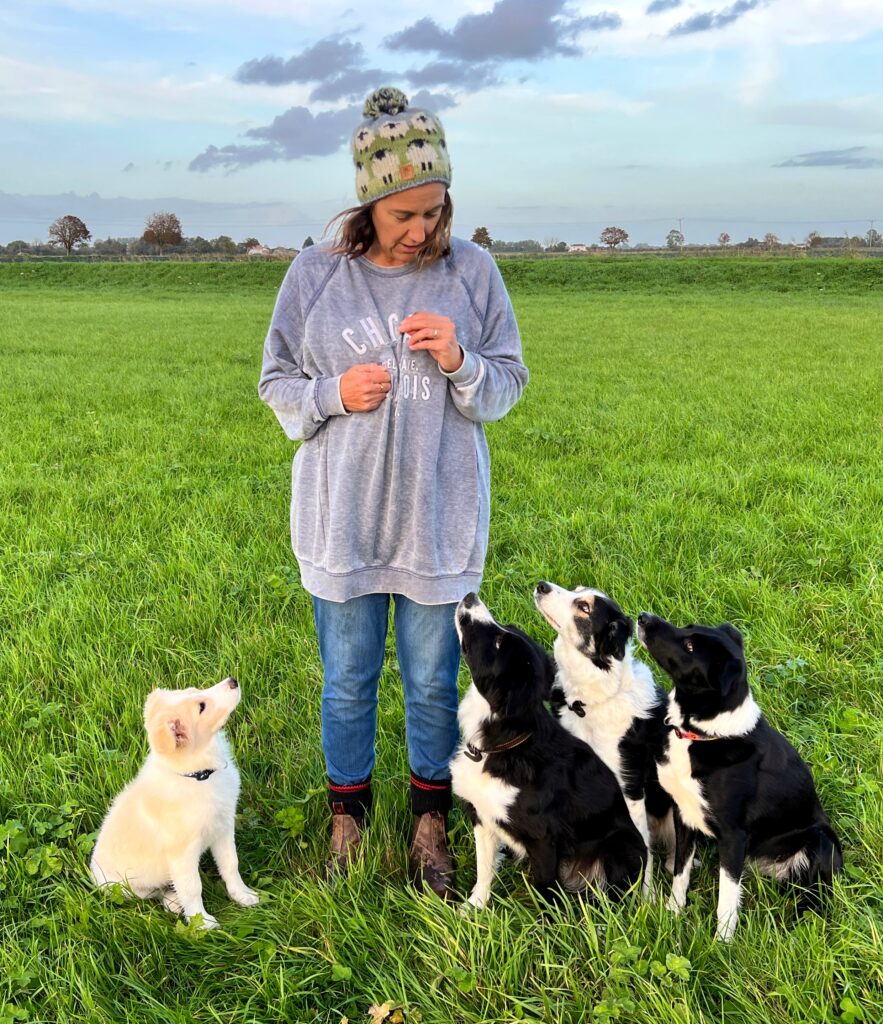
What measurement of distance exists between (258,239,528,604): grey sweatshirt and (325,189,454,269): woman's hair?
35 mm

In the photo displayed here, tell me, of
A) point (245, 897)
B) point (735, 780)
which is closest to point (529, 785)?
point (735, 780)

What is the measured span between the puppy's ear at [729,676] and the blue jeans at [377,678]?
0.91 metres

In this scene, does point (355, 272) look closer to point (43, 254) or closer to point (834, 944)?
point (834, 944)

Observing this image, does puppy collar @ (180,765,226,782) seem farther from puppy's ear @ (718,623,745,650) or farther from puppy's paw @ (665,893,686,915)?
puppy's ear @ (718,623,745,650)

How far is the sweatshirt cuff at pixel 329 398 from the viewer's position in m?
2.31

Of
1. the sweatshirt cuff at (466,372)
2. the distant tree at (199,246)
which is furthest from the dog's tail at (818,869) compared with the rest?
the distant tree at (199,246)

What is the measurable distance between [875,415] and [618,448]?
338 cm

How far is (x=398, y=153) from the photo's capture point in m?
2.20

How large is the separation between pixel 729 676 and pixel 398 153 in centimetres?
196

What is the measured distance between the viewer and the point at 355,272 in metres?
2.42

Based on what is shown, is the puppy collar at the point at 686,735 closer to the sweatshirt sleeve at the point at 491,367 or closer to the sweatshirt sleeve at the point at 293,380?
the sweatshirt sleeve at the point at 491,367

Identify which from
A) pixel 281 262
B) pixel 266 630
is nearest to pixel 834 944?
pixel 266 630

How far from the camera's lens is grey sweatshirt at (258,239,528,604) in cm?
239

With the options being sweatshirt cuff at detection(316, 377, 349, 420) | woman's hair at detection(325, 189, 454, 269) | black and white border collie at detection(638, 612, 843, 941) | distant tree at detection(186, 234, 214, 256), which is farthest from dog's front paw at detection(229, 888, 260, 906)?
distant tree at detection(186, 234, 214, 256)
